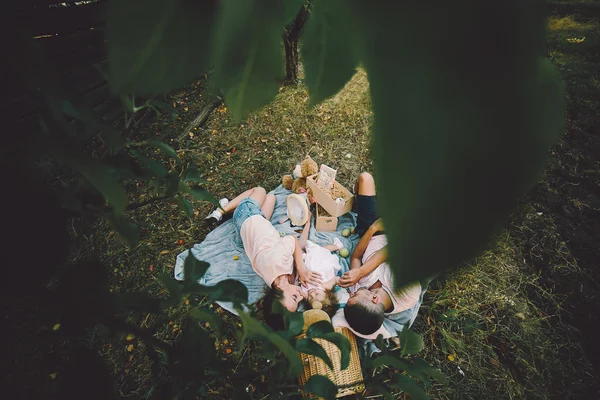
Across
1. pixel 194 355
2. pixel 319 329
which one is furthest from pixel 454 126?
pixel 319 329

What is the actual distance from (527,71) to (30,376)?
2239 millimetres

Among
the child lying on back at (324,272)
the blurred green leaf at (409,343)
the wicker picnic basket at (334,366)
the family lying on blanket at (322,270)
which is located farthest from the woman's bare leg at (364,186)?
the blurred green leaf at (409,343)

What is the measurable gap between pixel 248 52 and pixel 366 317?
1.84 meters

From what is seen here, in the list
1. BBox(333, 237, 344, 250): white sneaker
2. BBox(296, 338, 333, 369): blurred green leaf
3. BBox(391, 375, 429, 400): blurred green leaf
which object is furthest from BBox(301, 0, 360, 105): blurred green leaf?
BBox(333, 237, 344, 250): white sneaker

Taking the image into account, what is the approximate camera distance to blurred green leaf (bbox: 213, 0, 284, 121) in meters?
0.15

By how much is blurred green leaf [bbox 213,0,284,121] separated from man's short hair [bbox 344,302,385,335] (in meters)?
1.81

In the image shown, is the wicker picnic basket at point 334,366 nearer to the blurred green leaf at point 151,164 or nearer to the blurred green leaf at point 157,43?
the blurred green leaf at point 151,164

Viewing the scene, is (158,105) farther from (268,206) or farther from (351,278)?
(268,206)

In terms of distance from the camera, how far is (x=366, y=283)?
2143mm

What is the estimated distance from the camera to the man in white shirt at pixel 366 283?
180cm

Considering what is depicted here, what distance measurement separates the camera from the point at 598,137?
2477mm

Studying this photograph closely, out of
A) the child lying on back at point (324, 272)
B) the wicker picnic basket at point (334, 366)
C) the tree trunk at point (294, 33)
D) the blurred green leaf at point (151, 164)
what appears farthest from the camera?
the child lying on back at point (324, 272)

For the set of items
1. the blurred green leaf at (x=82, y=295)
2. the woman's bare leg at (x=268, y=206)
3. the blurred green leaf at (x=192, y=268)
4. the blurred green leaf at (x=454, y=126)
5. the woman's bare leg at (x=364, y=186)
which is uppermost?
the blurred green leaf at (x=454, y=126)

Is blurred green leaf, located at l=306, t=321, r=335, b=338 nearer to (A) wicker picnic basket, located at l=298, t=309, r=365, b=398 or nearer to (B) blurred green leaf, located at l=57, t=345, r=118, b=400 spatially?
(B) blurred green leaf, located at l=57, t=345, r=118, b=400
